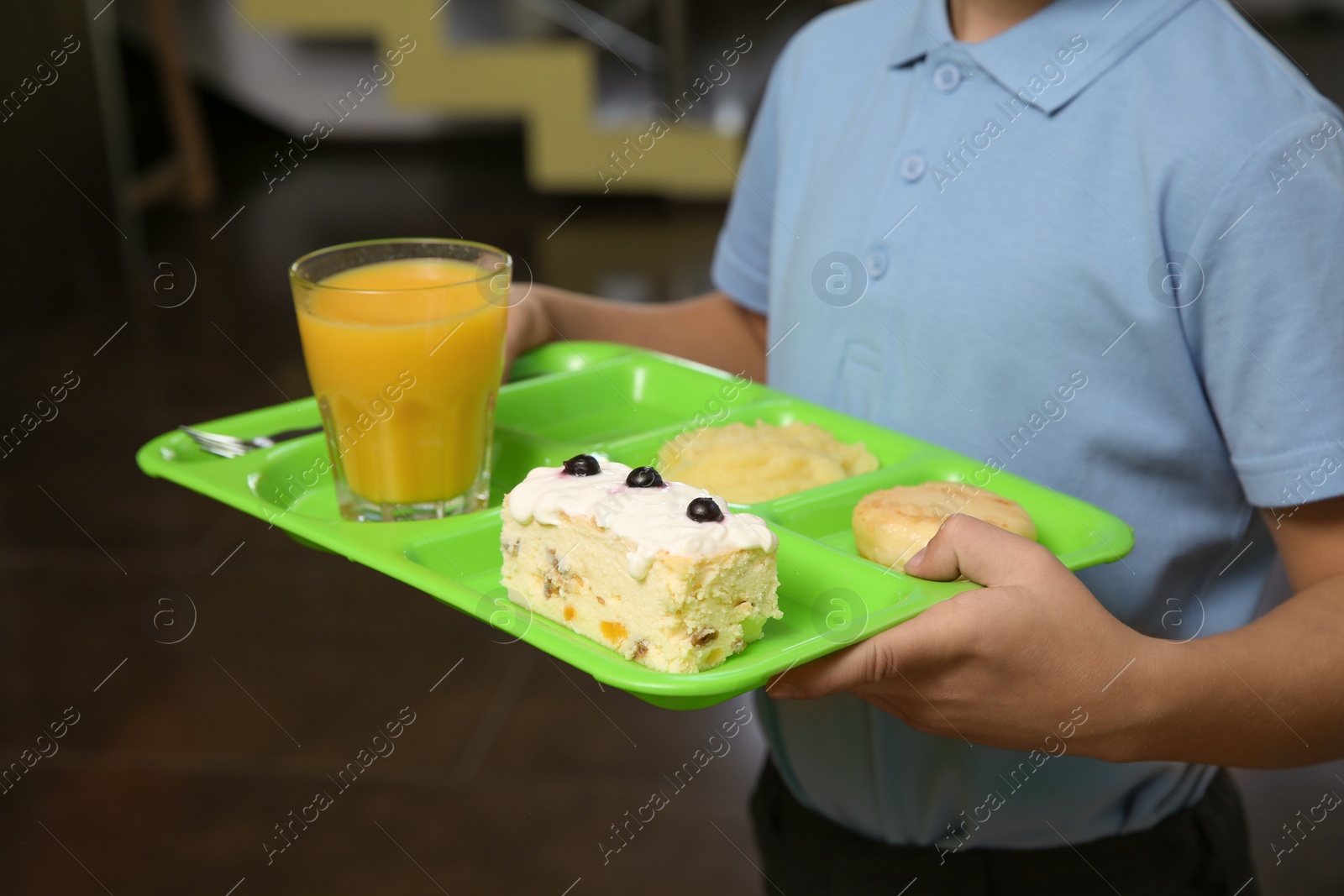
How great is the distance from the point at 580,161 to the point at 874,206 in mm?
4413

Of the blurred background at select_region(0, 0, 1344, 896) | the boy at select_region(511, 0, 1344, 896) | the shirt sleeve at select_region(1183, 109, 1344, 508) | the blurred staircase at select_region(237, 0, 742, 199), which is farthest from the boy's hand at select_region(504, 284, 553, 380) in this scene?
the blurred staircase at select_region(237, 0, 742, 199)

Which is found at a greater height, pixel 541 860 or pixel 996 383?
pixel 996 383

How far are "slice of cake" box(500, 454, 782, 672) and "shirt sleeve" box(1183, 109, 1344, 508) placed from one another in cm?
39

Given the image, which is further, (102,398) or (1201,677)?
(102,398)

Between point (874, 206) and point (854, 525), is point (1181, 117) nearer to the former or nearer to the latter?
point (874, 206)

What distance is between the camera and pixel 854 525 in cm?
98

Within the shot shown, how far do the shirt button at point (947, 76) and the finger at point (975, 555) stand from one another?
0.45 meters

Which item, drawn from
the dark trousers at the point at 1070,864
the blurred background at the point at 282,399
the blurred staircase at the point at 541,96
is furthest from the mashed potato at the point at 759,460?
the blurred staircase at the point at 541,96

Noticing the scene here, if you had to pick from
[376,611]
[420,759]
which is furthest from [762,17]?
[420,759]

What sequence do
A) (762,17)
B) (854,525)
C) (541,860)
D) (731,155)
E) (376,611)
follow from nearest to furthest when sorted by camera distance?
(854,525)
(541,860)
(376,611)
(731,155)
(762,17)

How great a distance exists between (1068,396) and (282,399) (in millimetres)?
2982

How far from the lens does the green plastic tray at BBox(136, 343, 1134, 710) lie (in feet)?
2.52

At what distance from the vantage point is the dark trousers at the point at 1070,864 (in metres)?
1.10

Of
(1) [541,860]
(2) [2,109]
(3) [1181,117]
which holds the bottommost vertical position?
(1) [541,860]
